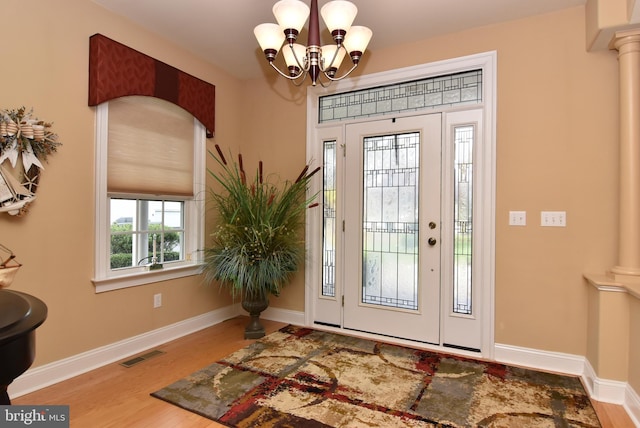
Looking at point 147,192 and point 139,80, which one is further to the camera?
point 147,192

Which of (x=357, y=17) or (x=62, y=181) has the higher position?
(x=357, y=17)

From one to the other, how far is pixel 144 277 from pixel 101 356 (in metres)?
0.67

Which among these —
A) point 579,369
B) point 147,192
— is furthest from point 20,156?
point 579,369

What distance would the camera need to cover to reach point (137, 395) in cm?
230

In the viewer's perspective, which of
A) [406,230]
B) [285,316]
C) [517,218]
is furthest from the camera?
[285,316]

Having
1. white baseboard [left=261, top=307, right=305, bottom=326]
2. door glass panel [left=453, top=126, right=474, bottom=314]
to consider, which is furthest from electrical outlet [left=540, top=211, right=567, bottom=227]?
white baseboard [left=261, top=307, right=305, bottom=326]

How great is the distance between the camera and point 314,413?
2086 millimetres

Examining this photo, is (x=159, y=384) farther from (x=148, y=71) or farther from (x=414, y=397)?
(x=148, y=71)

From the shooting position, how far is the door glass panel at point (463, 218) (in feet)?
9.92

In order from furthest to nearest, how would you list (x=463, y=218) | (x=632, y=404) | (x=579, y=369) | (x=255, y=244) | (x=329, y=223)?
1. (x=329, y=223)
2. (x=255, y=244)
3. (x=463, y=218)
4. (x=579, y=369)
5. (x=632, y=404)

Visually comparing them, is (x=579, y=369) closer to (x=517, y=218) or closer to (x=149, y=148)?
(x=517, y=218)

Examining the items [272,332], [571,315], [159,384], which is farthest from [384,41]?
[159,384]

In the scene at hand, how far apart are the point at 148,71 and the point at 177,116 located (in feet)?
1.55

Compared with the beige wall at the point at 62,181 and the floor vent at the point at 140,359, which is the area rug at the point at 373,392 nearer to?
the floor vent at the point at 140,359
